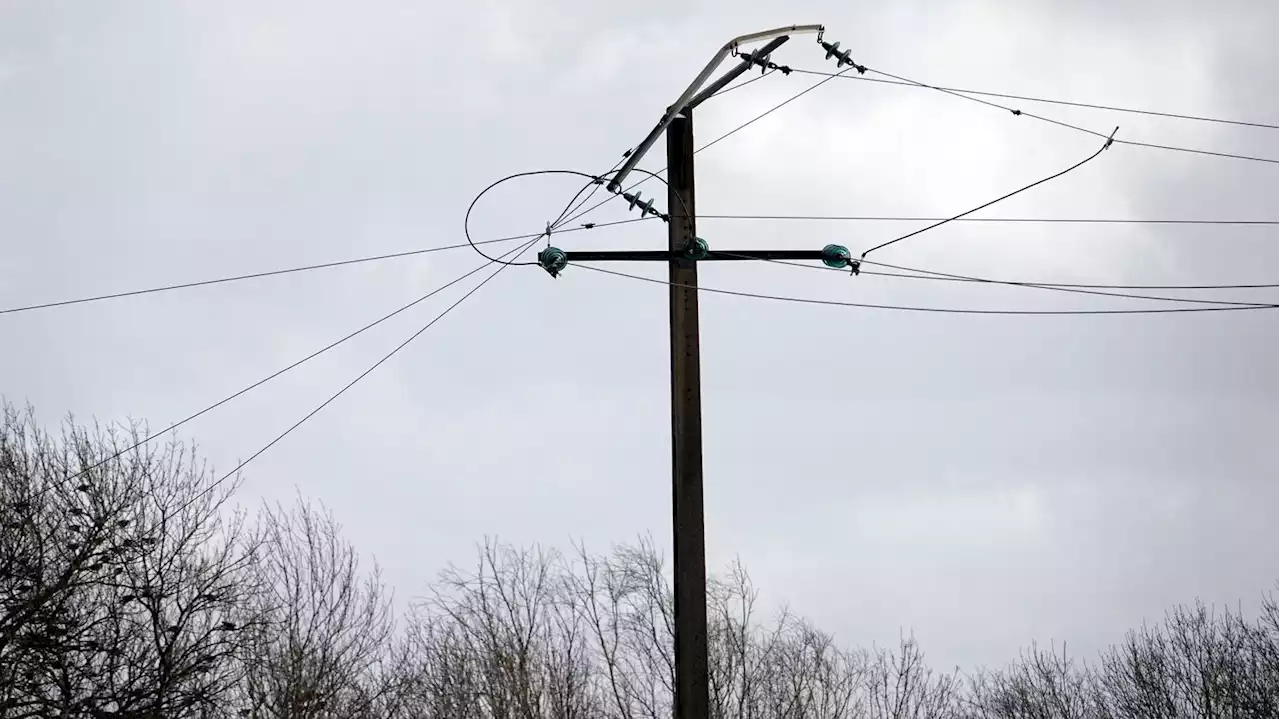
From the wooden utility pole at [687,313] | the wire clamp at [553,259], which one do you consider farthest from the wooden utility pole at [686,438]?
the wire clamp at [553,259]

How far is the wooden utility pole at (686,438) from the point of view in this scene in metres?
8.10

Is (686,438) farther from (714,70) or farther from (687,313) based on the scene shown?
(714,70)

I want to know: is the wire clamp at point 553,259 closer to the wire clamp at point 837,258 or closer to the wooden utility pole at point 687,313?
the wooden utility pole at point 687,313

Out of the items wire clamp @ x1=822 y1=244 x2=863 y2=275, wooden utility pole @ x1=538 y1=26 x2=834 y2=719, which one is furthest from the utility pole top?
wire clamp @ x1=822 y1=244 x2=863 y2=275

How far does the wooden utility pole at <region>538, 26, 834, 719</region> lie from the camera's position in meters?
8.12

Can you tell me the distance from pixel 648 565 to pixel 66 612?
17.0m

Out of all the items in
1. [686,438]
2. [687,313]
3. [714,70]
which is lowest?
[686,438]

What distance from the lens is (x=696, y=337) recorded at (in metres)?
8.91

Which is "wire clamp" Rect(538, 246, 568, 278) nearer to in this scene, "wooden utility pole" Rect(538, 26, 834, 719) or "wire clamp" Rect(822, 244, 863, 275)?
"wooden utility pole" Rect(538, 26, 834, 719)

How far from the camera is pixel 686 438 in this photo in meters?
8.67

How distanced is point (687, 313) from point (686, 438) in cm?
85

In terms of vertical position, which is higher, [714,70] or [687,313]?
[714,70]

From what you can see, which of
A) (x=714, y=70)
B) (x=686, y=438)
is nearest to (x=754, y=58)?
(x=714, y=70)

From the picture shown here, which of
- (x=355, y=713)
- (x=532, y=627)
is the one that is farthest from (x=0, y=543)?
(x=532, y=627)
